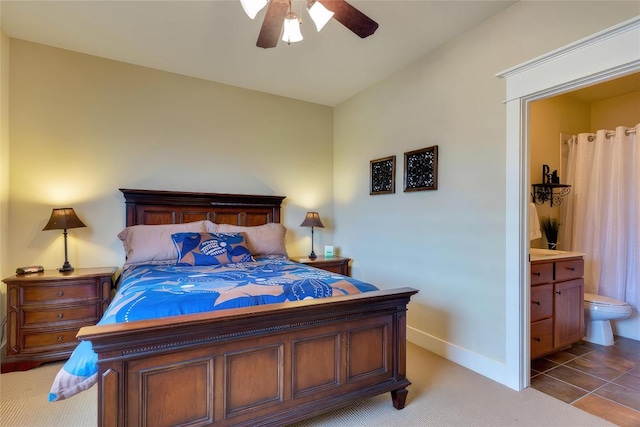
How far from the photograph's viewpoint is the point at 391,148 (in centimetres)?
354

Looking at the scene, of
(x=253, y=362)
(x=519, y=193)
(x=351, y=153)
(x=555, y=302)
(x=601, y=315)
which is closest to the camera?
(x=253, y=362)

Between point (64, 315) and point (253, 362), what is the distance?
211 centimetres

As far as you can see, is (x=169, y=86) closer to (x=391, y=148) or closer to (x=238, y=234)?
(x=238, y=234)

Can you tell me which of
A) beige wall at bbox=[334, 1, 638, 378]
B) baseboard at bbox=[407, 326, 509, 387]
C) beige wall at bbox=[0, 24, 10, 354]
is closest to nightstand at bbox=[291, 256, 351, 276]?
beige wall at bbox=[334, 1, 638, 378]

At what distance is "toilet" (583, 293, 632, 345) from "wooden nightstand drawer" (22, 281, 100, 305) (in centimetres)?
466

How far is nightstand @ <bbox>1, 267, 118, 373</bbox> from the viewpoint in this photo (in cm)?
253

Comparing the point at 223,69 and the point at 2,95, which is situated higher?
the point at 223,69

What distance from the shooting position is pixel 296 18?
1.92 meters

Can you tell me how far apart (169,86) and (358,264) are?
310 centimetres

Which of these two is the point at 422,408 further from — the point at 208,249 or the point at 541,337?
the point at 208,249

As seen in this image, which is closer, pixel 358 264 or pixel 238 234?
pixel 238 234

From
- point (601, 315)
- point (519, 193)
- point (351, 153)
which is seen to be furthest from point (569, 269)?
point (351, 153)

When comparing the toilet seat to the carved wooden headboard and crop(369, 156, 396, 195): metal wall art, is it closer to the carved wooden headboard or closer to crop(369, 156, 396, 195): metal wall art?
crop(369, 156, 396, 195): metal wall art

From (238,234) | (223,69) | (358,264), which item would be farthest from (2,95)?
(358,264)
